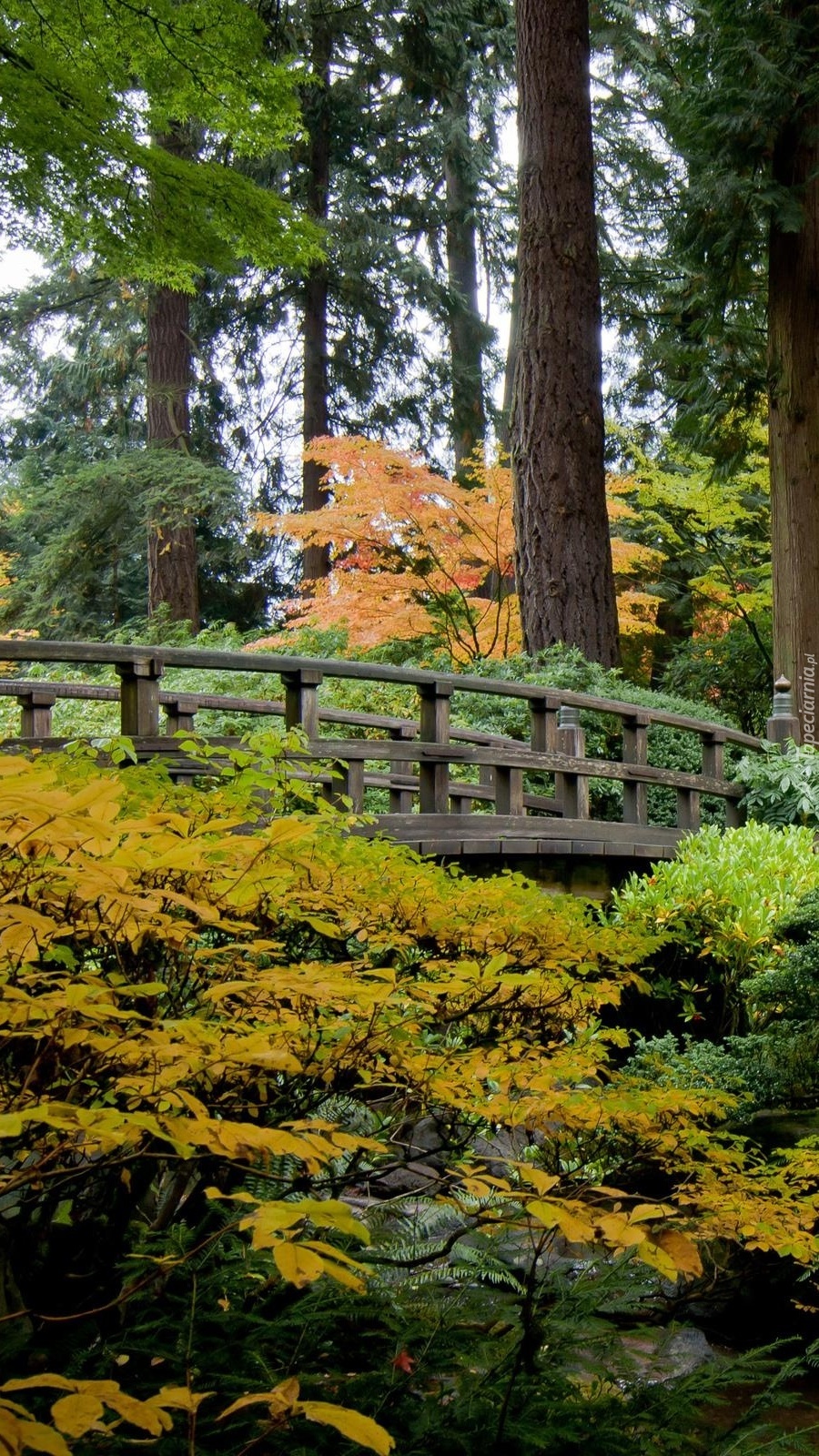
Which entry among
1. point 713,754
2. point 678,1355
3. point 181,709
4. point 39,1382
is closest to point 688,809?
point 713,754

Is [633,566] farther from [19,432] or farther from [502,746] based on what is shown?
[19,432]

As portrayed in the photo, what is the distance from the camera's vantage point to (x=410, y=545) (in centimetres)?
1432

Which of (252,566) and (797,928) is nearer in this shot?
(797,928)

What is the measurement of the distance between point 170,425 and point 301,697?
13679 millimetres

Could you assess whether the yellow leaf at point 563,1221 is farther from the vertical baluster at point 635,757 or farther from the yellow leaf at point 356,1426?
the vertical baluster at point 635,757

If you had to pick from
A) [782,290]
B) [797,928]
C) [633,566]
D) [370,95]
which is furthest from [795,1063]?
[370,95]

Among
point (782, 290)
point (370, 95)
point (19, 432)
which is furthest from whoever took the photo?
point (19, 432)

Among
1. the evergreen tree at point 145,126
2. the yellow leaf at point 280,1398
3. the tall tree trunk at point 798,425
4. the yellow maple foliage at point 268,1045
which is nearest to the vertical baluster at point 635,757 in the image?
the tall tree trunk at point 798,425

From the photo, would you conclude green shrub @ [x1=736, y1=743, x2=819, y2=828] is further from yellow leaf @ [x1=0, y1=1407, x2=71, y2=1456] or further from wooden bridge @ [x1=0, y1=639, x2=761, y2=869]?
yellow leaf @ [x1=0, y1=1407, x2=71, y2=1456]

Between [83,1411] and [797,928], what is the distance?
5.03m

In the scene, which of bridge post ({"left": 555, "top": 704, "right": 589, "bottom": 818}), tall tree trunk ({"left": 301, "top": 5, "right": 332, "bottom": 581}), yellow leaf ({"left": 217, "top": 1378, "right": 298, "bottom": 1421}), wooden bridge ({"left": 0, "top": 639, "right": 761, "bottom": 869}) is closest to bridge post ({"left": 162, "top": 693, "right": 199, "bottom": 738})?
wooden bridge ({"left": 0, "top": 639, "right": 761, "bottom": 869})

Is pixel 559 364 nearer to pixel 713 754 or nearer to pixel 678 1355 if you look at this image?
pixel 713 754

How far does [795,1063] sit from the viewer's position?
5445mm

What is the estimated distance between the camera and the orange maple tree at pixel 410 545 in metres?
13.7
